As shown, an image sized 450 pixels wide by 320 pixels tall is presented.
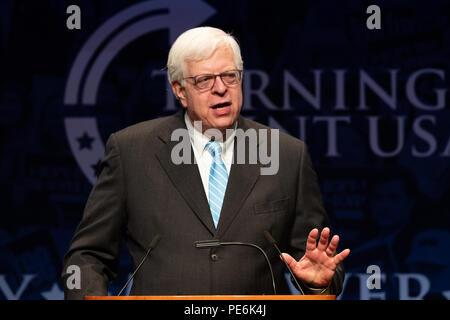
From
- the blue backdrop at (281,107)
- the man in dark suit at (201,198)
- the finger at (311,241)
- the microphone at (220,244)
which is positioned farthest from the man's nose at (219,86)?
the blue backdrop at (281,107)

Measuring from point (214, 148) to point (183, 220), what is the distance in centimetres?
28

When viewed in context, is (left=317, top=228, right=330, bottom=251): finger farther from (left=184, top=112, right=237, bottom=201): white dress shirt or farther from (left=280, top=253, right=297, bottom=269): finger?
(left=184, top=112, right=237, bottom=201): white dress shirt

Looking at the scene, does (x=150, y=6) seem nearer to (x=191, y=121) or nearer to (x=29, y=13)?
(x=29, y=13)

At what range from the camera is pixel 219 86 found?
2.62 m

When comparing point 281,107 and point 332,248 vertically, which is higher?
point 281,107

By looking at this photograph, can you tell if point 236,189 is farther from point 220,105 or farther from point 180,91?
point 180,91

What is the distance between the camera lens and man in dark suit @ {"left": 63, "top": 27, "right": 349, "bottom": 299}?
99.6 inches

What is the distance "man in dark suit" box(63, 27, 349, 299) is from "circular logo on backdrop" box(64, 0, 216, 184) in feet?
4.78

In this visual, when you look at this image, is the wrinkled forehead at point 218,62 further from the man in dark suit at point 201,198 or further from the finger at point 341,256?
the finger at point 341,256

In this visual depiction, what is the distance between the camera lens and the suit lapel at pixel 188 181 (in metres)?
2.56

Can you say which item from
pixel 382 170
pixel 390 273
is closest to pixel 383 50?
pixel 382 170

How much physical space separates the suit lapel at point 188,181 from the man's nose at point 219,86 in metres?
0.22

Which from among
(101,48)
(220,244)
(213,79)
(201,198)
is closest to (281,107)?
(101,48)

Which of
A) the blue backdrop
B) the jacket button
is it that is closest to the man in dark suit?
the jacket button
